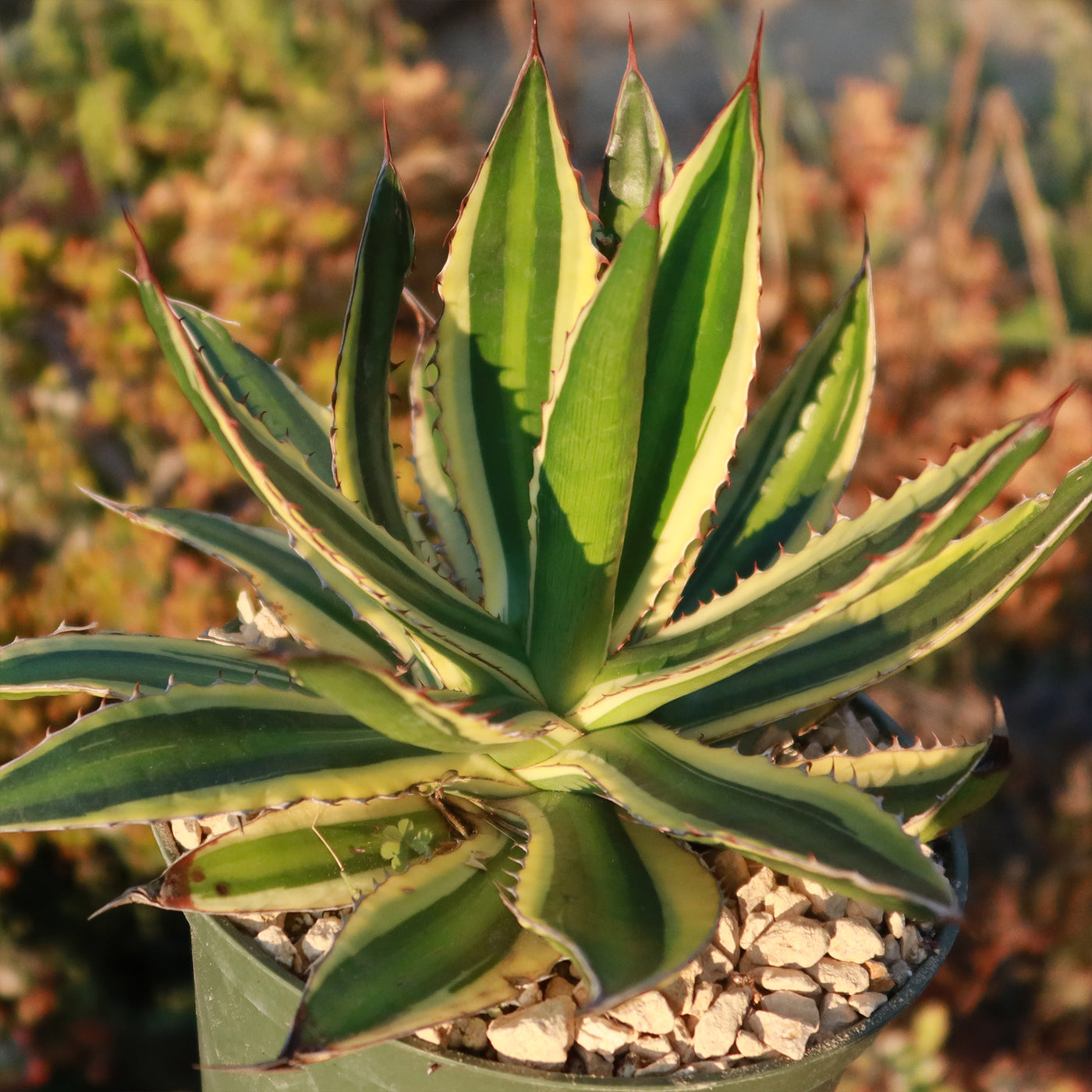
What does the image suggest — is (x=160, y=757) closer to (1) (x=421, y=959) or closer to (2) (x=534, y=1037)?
(1) (x=421, y=959)

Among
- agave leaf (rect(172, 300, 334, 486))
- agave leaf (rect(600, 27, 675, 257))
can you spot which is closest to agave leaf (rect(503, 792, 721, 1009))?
agave leaf (rect(172, 300, 334, 486))

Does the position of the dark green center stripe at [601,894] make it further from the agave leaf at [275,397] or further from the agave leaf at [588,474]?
the agave leaf at [275,397]

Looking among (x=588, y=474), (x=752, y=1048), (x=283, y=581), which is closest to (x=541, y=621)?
(x=588, y=474)

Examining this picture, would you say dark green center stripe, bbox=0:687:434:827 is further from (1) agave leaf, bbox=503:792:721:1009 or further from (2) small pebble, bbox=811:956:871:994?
(2) small pebble, bbox=811:956:871:994

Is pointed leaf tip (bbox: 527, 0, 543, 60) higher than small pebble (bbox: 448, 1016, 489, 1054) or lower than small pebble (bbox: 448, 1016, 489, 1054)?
higher

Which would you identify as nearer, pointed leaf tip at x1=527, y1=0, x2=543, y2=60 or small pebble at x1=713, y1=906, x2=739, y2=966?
pointed leaf tip at x1=527, y1=0, x2=543, y2=60

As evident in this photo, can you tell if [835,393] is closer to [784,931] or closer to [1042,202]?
[784,931]
